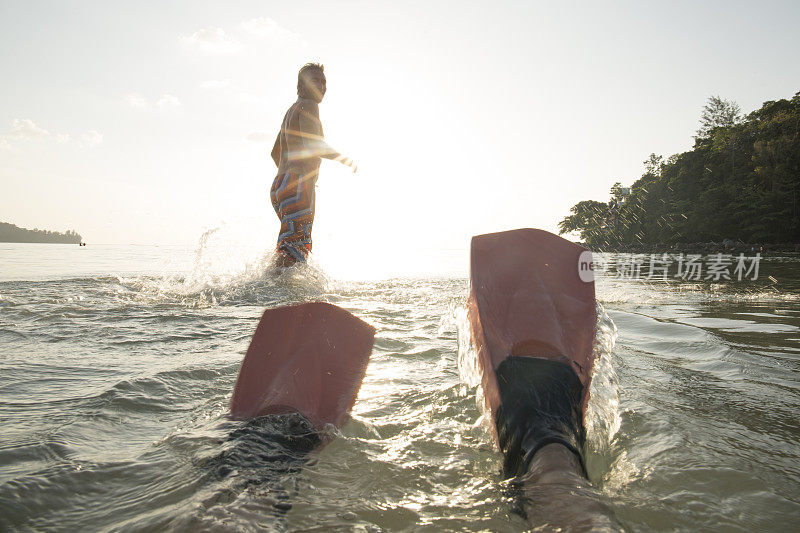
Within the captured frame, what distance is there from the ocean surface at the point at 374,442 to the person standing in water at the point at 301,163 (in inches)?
97.6

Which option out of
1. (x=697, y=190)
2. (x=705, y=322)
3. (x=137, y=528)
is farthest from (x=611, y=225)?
(x=137, y=528)

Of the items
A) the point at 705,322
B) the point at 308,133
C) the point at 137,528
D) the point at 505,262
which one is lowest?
the point at 137,528

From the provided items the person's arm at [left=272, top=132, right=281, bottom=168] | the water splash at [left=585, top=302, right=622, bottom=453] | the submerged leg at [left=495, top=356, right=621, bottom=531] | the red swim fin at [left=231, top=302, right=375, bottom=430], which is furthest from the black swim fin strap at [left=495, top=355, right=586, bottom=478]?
the person's arm at [left=272, top=132, right=281, bottom=168]

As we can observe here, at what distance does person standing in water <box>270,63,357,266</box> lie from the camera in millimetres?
5031

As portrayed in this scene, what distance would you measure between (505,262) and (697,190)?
53.9 m

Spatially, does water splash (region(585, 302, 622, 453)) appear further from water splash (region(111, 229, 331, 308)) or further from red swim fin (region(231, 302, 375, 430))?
water splash (region(111, 229, 331, 308))

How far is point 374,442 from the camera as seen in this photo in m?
1.28

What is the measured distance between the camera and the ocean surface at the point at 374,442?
885mm

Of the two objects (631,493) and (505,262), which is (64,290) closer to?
(505,262)

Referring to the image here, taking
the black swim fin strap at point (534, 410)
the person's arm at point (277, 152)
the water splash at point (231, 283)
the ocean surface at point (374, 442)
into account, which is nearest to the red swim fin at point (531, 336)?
the black swim fin strap at point (534, 410)

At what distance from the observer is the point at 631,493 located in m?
0.99

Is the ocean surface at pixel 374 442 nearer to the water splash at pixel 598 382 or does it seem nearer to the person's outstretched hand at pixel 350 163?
the water splash at pixel 598 382

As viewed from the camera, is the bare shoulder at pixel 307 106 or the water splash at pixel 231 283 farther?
the bare shoulder at pixel 307 106

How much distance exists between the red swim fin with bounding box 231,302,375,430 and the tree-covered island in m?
33.8
